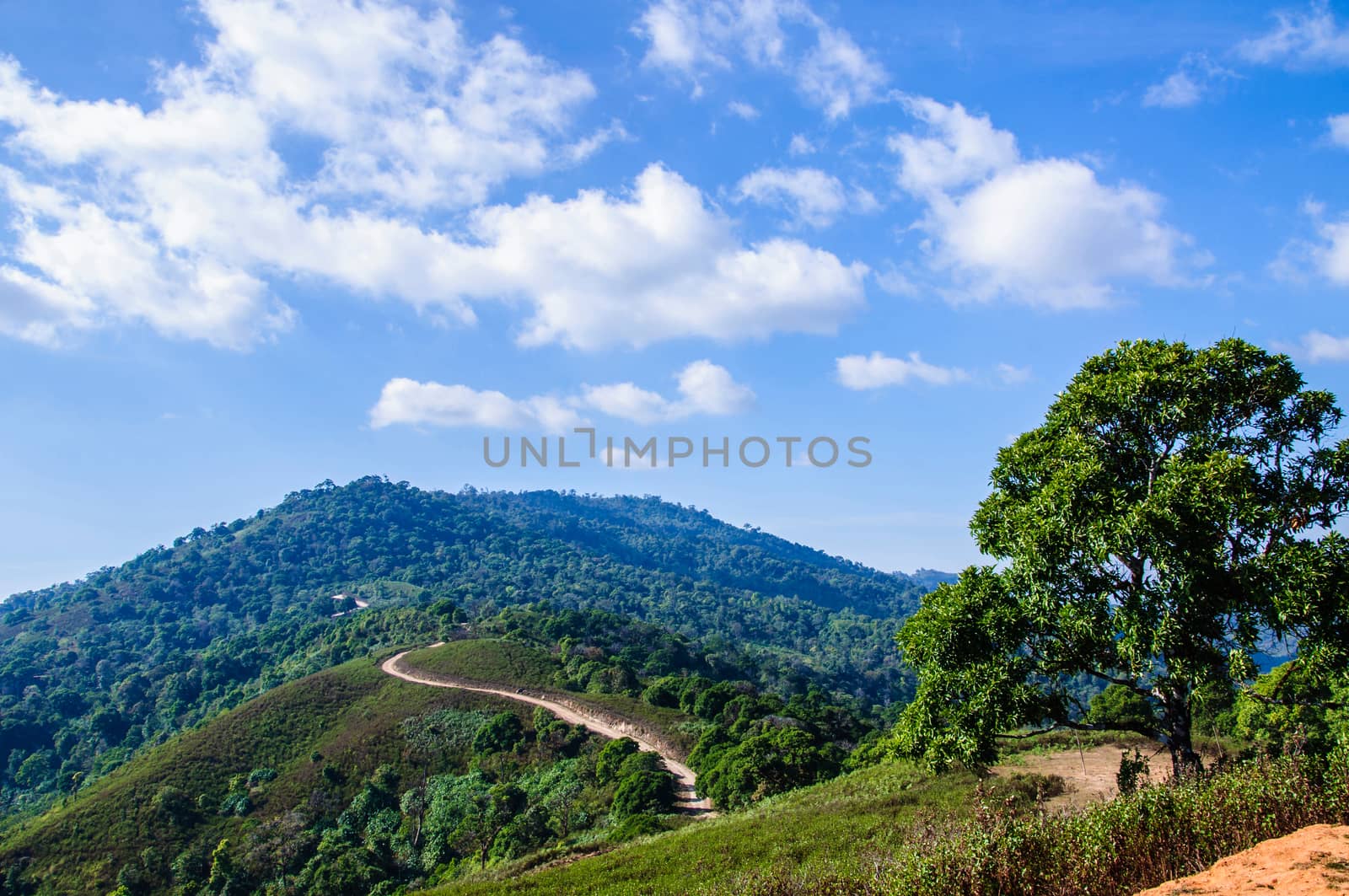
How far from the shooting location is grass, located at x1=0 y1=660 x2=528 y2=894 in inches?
1679

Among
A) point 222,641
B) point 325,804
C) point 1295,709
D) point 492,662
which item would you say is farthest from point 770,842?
point 222,641

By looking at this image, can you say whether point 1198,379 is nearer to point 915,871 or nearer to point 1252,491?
point 1252,491

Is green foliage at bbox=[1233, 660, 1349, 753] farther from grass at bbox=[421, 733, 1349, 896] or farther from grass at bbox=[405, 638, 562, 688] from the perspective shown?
grass at bbox=[405, 638, 562, 688]

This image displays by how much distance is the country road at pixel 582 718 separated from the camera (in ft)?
121

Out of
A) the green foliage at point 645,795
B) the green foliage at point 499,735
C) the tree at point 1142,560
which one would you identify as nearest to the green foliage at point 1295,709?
the tree at point 1142,560

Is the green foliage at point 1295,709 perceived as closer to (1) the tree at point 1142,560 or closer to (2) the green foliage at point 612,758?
(1) the tree at point 1142,560

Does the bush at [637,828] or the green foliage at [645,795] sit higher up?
the bush at [637,828]

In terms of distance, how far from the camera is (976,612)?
43.2 feet

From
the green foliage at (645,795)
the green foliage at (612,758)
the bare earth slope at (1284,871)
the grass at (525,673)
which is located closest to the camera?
the bare earth slope at (1284,871)

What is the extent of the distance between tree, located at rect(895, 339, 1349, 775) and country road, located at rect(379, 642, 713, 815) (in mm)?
24527

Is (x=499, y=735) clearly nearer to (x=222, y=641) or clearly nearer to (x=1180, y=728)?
(x=1180, y=728)

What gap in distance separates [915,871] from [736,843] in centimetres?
1233

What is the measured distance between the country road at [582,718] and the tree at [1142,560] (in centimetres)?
2453

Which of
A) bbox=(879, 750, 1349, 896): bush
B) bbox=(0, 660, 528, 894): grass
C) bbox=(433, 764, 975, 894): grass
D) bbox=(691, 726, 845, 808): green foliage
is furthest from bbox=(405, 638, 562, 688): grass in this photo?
bbox=(879, 750, 1349, 896): bush
